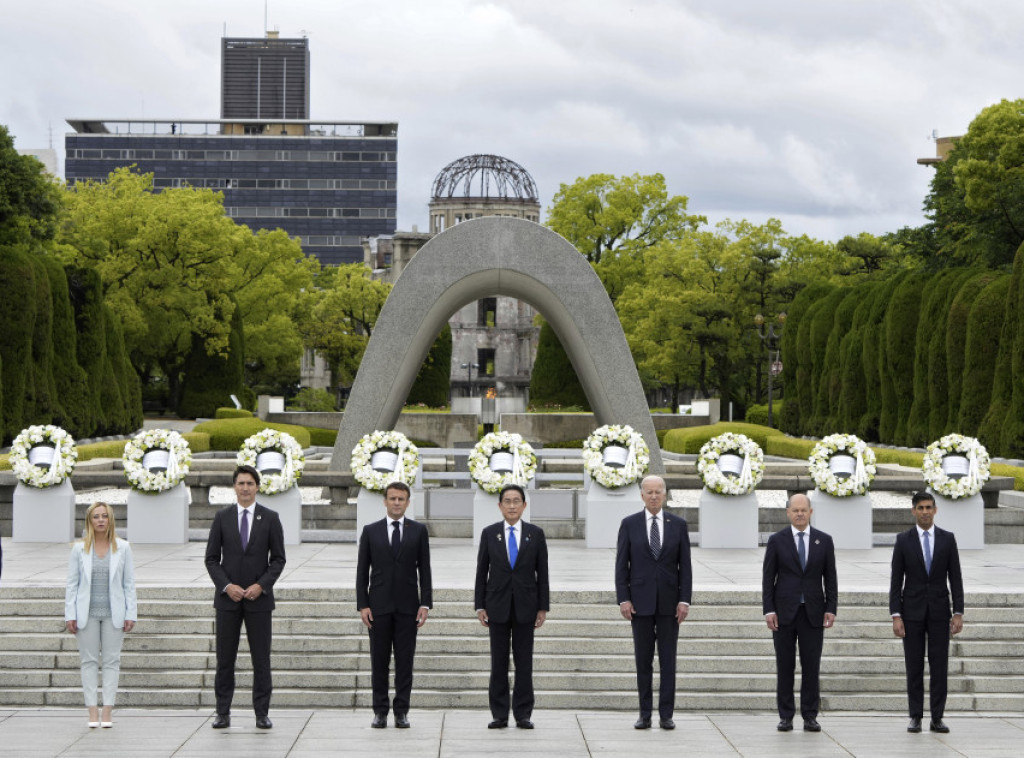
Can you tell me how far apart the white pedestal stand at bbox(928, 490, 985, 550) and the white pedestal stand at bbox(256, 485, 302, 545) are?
7685mm

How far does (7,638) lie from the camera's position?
33.1 feet

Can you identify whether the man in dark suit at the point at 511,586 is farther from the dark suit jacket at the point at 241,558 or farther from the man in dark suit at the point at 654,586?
the dark suit jacket at the point at 241,558

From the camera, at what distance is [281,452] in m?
15.1

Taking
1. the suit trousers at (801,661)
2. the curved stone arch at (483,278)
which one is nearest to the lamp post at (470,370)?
the curved stone arch at (483,278)

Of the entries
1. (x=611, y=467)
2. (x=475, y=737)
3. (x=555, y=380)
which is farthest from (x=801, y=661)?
(x=555, y=380)

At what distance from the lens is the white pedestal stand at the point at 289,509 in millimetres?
15094

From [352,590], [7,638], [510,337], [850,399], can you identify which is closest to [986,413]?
[850,399]

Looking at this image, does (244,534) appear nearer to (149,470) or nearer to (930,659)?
(930,659)

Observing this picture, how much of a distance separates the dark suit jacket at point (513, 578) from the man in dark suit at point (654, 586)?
20.9 inches

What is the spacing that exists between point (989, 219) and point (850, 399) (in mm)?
7491

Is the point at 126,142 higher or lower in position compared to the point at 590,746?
higher

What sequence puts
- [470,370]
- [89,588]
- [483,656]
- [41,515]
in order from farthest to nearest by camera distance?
[470,370], [41,515], [483,656], [89,588]

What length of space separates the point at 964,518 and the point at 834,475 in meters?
1.72

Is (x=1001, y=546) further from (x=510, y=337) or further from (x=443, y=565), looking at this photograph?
(x=510, y=337)
